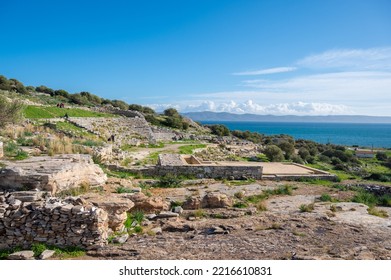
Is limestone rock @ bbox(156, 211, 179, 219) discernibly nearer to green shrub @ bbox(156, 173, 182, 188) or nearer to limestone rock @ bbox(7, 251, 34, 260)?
limestone rock @ bbox(7, 251, 34, 260)

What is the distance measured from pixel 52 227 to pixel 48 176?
2.16m

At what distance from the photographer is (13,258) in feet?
21.3

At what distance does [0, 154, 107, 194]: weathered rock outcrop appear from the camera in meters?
8.80

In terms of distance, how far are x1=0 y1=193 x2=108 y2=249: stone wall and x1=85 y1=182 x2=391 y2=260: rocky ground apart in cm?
45

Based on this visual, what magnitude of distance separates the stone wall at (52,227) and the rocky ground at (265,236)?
1.47 feet

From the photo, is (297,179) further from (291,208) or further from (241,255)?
(241,255)

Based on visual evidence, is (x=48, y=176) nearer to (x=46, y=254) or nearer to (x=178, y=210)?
(x=46, y=254)

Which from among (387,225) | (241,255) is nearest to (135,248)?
(241,255)

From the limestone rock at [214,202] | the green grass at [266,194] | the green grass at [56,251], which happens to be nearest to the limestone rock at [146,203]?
the limestone rock at [214,202]

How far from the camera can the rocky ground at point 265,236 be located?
22.0 ft

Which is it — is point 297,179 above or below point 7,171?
below

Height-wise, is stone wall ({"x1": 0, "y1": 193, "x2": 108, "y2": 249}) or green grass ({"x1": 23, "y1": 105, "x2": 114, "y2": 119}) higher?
green grass ({"x1": 23, "y1": 105, "x2": 114, "y2": 119})

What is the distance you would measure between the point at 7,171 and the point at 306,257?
301 inches

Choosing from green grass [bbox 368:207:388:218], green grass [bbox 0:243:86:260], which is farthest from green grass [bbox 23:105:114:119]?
green grass [bbox 368:207:388:218]
